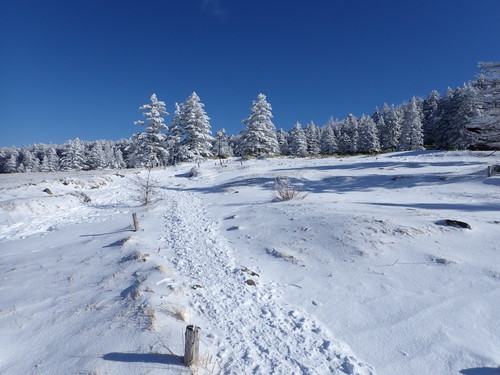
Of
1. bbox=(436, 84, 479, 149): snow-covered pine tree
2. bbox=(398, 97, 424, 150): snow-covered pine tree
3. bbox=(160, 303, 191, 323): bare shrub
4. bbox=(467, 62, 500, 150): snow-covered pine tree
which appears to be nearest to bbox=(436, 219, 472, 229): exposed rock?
bbox=(160, 303, 191, 323): bare shrub

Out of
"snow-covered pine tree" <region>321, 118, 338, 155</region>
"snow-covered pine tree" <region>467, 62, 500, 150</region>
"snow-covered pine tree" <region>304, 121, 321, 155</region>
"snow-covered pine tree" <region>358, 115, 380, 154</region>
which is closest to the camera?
"snow-covered pine tree" <region>467, 62, 500, 150</region>

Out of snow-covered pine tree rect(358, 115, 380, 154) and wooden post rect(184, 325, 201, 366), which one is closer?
wooden post rect(184, 325, 201, 366)

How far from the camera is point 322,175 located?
2198cm

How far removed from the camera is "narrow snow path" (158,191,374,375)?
142 inches

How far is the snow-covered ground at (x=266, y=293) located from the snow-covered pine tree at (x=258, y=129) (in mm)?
30814

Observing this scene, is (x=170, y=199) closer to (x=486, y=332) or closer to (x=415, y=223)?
(x=415, y=223)

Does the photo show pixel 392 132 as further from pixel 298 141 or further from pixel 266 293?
pixel 266 293

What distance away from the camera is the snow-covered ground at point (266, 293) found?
367 centimetres

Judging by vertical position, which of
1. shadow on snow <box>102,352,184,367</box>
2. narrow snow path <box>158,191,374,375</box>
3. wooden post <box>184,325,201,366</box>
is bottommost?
narrow snow path <box>158,191,374,375</box>

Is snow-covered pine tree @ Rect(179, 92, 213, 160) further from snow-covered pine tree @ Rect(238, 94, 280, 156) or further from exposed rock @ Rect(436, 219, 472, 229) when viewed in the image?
exposed rock @ Rect(436, 219, 472, 229)

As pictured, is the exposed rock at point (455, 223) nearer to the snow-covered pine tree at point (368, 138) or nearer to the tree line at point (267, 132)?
the tree line at point (267, 132)

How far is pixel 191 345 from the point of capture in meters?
3.31

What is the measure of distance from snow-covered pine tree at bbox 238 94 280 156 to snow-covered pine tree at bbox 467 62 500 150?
89.5 ft

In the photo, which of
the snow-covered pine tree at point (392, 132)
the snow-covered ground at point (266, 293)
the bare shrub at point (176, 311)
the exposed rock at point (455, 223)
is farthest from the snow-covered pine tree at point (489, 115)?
the snow-covered pine tree at point (392, 132)
